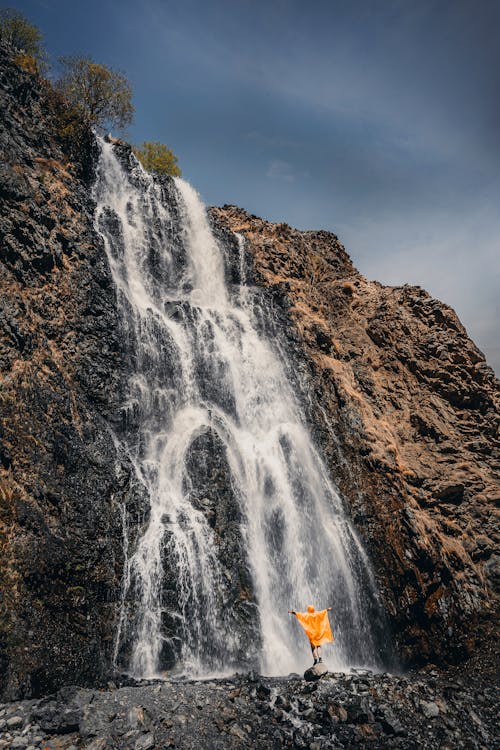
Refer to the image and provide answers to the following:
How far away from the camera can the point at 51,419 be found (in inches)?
555

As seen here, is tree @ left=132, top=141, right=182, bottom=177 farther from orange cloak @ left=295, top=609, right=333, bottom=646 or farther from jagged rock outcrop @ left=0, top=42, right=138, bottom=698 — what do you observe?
orange cloak @ left=295, top=609, right=333, bottom=646

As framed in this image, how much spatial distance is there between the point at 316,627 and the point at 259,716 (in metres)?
3.34

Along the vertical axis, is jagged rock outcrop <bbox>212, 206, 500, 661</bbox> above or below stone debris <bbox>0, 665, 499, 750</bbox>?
above

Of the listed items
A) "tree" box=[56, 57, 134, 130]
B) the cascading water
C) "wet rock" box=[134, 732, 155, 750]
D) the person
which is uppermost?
"tree" box=[56, 57, 134, 130]

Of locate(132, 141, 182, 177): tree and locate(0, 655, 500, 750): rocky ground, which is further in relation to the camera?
locate(132, 141, 182, 177): tree

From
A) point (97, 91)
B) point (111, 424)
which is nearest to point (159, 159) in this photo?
point (97, 91)

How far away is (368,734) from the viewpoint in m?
10.3

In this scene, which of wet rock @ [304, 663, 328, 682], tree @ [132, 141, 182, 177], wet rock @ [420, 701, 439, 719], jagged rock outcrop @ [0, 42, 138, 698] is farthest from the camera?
tree @ [132, 141, 182, 177]

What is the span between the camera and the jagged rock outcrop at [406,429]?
16.5 meters

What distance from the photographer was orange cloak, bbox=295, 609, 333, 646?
1306 cm

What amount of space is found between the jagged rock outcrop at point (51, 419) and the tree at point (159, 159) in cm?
1655

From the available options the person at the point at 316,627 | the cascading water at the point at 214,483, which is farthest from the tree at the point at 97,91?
the person at the point at 316,627

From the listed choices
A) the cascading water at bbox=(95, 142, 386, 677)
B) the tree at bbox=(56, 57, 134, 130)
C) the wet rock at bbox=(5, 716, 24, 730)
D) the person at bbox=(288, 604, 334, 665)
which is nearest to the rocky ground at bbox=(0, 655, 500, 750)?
the wet rock at bbox=(5, 716, 24, 730)

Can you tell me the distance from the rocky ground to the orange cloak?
95 centimetres
